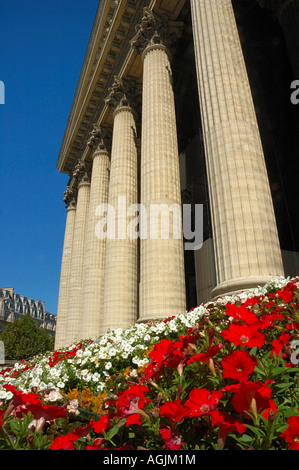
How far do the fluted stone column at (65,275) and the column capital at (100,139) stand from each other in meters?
9.52

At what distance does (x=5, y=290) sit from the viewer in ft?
332

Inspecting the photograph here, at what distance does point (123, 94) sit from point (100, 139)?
18.4ft

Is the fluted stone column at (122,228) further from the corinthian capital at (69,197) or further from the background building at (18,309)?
the background building at (18,309)

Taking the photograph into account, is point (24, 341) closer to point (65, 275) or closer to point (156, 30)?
point (65, 275)

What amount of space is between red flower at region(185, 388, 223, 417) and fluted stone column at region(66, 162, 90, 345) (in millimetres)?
24009

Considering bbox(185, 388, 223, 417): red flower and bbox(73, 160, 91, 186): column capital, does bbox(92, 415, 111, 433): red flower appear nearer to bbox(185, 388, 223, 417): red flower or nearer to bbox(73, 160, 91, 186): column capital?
bbox(185, 388, 223, 417): red flower

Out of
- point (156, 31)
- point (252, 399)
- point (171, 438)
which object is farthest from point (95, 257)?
point (252, 399)

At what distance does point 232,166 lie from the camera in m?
10.3

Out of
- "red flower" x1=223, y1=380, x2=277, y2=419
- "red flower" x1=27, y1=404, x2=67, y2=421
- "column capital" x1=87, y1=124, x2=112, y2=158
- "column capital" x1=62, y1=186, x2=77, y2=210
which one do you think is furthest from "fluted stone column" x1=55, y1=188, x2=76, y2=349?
"red flower" x1=223, y1=380, x2=277, y2=419

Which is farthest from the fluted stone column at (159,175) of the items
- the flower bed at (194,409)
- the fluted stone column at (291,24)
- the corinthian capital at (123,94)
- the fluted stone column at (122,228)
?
the flower bed at (194,409)

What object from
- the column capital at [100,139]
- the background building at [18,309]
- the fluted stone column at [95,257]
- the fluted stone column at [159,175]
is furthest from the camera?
the background building at [18,309]

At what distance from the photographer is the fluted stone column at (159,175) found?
13.5m

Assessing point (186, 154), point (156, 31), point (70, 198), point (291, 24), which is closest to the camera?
point (291, 24)
